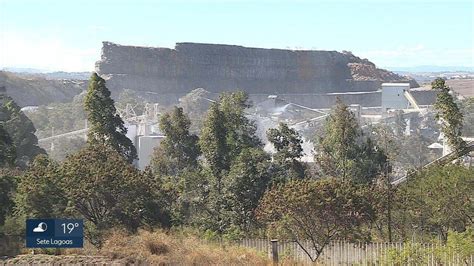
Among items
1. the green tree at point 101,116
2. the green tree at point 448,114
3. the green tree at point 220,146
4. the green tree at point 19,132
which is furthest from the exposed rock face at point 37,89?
the green tree at point 448,114

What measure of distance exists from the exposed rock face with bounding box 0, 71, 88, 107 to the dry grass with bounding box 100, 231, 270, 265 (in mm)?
56969

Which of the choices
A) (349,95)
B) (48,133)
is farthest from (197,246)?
(349,95)

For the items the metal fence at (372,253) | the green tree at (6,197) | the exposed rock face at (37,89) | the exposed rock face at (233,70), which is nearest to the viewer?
the metal fence at (372,253)

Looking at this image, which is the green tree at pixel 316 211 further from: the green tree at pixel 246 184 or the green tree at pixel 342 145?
the green tree at pixel 342 145

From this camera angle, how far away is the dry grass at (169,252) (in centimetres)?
970

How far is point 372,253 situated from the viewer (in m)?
11.2

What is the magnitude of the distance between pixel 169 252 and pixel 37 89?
64986mm

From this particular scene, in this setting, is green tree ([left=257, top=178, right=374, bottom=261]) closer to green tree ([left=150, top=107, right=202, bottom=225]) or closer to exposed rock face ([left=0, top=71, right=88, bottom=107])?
green tree ([left=150, top=107, right=202, bottom=225])

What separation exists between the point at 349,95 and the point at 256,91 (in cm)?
1184

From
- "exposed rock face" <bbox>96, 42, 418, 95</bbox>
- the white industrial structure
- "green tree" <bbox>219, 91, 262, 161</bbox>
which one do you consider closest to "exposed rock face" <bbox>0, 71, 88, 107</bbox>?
"exposed rock face" <bbox>96, 42, 418, 95</bbox>

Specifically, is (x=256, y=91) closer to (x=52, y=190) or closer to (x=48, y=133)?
(x=48, y=133)
